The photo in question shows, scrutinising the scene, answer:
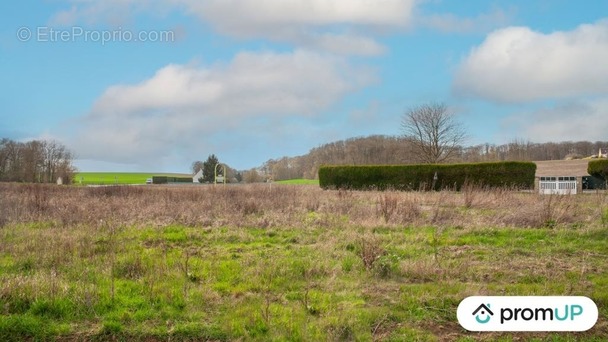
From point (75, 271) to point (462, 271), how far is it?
18.0ft

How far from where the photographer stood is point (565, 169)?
42719 millimetres

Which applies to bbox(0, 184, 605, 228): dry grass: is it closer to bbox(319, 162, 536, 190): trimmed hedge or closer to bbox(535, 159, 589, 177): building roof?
bbox(319, 162, 536, 190): trimmed hedge

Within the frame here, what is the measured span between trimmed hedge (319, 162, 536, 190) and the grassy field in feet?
59.4

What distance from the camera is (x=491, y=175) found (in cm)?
2906

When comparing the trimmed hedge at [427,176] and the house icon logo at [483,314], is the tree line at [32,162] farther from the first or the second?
the house icon logo at [483,314]

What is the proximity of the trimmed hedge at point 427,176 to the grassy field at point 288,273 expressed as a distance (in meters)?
18.1

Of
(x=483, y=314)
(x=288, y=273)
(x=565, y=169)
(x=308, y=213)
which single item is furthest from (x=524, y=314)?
(x=565, y=169)

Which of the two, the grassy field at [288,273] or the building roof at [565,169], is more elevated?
the building roof at [565,169]

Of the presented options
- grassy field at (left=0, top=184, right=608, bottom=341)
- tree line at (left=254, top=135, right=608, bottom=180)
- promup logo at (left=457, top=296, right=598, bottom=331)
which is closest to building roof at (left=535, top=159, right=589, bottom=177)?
tree line at (left=254, top=135, right=608, bottom=180)

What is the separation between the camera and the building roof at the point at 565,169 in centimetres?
4138

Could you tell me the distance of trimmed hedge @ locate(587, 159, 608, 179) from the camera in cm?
3238

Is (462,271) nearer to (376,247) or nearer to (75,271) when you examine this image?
(376,247)

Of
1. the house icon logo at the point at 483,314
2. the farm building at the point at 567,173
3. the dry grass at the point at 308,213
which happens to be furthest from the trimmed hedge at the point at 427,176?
the house icon logo at the point at 483,314

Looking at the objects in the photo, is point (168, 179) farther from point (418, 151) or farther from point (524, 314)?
point (524, 314)
